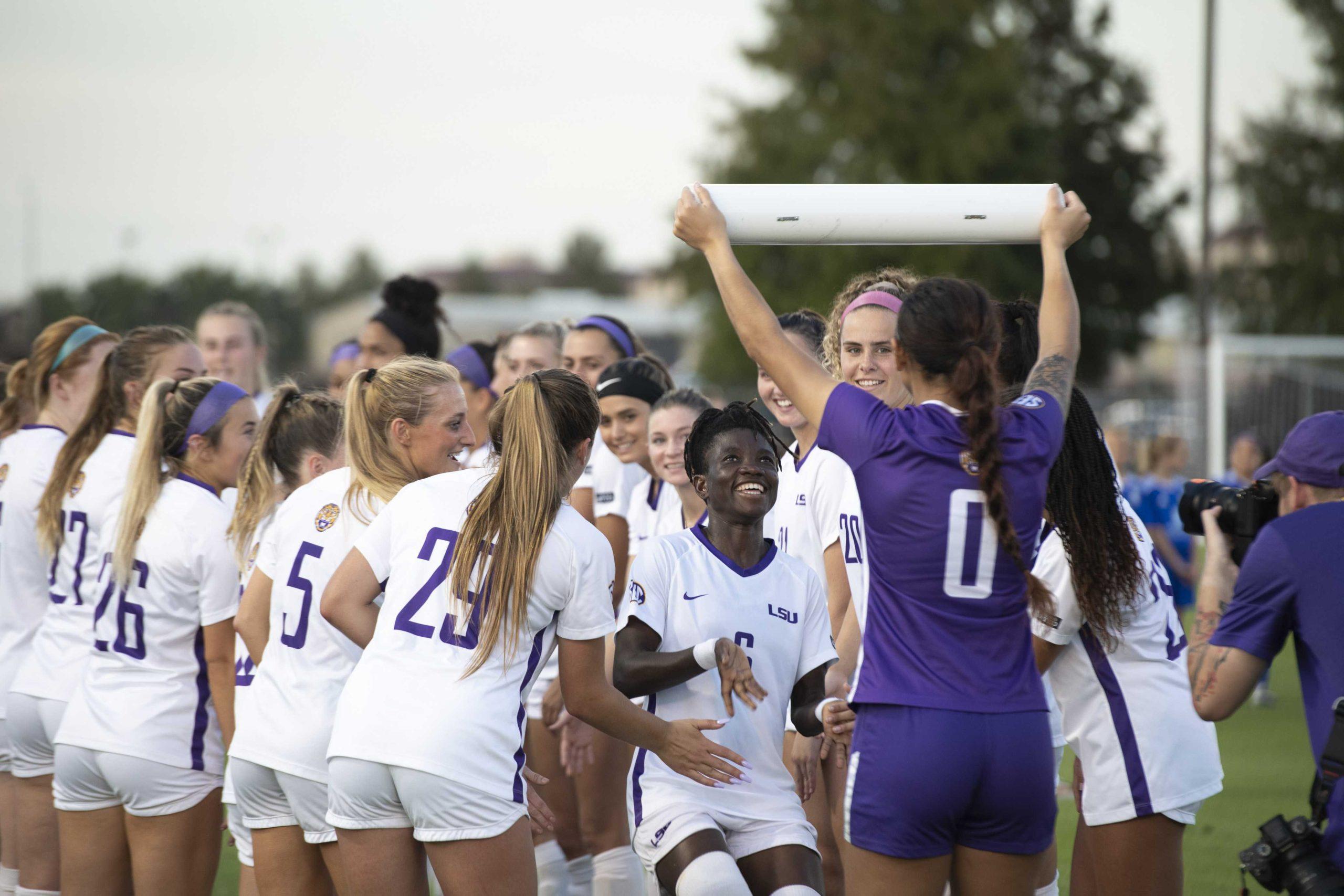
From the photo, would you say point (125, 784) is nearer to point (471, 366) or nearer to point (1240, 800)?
point (471, 366)

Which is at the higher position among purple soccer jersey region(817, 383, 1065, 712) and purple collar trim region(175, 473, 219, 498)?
purple collar trim region(175, 473, 219, 498)

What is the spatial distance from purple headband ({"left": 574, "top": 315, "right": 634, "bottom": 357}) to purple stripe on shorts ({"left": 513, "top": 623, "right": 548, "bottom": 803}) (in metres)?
3.18

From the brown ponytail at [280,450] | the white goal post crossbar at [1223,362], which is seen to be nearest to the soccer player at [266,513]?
the brown ponytail at [280,450]

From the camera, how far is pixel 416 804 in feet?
10.5

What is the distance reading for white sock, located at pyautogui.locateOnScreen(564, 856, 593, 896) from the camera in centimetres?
560

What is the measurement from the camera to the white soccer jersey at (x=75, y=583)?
183 inches

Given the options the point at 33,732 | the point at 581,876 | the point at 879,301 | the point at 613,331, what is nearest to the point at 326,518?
the point at 33,732

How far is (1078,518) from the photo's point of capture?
139 inches

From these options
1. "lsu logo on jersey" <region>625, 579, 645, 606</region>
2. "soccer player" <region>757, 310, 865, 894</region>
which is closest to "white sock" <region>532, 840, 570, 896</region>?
"soccer player" <region>757, 310, 865, 894</region>

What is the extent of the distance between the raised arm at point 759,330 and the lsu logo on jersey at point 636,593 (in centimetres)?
96

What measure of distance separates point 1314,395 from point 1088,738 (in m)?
16.5

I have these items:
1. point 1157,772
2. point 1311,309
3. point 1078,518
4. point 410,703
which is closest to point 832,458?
point 1078,518

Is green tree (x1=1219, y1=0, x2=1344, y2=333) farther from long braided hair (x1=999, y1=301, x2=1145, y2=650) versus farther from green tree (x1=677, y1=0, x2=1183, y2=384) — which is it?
long braided hair (x1=999, y1=301, x2=1145, y2=650)

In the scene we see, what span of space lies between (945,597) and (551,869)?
10.4 feet
